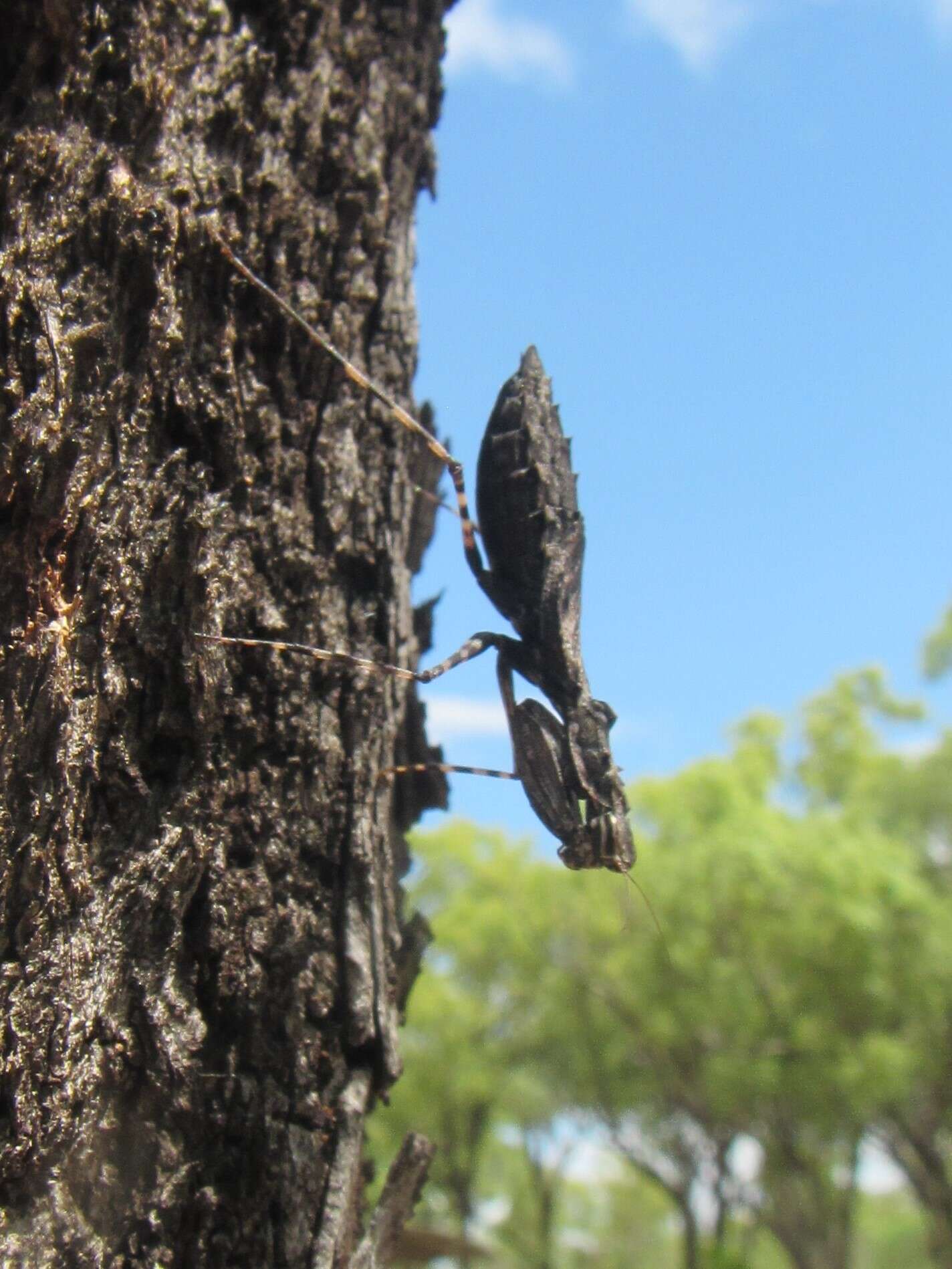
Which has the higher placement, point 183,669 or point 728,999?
point 728,999

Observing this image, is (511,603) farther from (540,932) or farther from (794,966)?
(540,932)

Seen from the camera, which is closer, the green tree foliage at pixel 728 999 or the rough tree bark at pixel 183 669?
the rough tree bark at pixel 183 669

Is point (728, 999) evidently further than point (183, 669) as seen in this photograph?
Yes

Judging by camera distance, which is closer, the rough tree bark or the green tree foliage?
the rough tree bark
